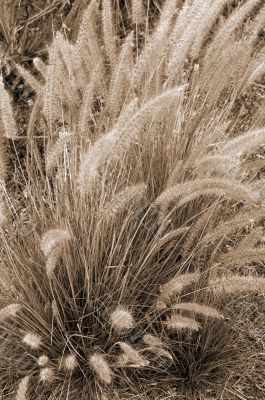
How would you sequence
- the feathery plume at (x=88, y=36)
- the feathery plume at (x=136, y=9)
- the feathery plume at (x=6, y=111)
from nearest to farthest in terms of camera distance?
the feathery plume at (x=6, y=111) → the feathery plume at (x=88, y=36) → the feathery plume at (x=136, y=9)

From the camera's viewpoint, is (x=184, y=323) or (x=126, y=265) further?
Result: (x=126, y=265)

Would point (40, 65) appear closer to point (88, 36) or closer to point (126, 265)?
point (88, 36)

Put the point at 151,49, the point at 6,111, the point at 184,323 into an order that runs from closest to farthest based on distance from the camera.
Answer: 1. the point at 184,323
2. the point at 6,111
3. the point at 151,49

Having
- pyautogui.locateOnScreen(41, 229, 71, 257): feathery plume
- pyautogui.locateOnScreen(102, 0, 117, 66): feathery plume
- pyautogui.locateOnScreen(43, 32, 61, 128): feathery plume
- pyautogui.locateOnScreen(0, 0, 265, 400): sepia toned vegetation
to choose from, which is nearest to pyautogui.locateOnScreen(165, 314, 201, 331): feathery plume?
pyautogui.locateOnScreen(0, 0, 265, 400): sepia toned vegetation

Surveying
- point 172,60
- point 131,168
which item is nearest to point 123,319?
point 131,168

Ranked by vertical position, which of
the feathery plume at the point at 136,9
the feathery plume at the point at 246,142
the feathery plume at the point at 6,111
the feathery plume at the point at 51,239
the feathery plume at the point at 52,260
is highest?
the feathery plume at the point at 136,9

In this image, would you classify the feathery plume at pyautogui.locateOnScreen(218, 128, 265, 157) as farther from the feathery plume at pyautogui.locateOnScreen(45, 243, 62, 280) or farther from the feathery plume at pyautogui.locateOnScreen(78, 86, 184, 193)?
the feathery plume at pyautogui.locateOnScreen(45, 243, 62, 280)

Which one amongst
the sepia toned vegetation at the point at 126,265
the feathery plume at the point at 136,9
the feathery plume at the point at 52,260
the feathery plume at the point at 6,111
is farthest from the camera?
the feathery plume at the point at 136,9

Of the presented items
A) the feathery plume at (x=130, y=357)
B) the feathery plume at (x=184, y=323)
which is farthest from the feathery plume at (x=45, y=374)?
the feathery plume at (x=184, y=323)

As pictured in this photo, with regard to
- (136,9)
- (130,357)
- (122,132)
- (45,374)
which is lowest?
(130,357)

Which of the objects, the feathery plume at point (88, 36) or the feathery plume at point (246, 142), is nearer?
the feathery plume at point (246, 142)

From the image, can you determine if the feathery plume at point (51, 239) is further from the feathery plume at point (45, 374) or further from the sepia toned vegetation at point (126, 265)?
the feathery plume at point (45, 374)

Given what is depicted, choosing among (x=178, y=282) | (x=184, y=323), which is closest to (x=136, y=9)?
(x=178, y=282)

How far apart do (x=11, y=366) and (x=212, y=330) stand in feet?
2.86
